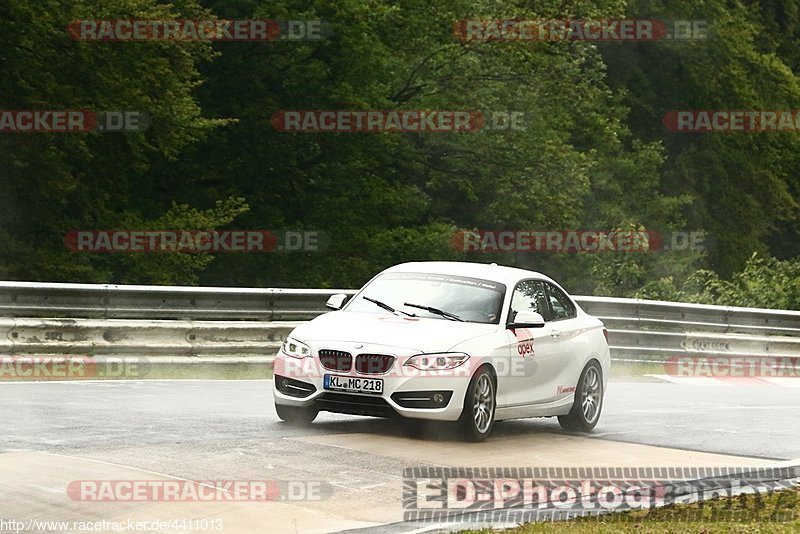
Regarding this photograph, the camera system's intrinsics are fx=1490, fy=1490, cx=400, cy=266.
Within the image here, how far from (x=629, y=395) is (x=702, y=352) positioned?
19.6 feet

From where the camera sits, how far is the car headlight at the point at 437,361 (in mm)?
12133

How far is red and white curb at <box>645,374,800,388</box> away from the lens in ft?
71.5

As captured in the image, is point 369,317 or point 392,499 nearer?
point 392,499

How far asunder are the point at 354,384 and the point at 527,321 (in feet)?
5.86

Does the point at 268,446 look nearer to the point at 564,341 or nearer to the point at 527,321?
the point at 527,321

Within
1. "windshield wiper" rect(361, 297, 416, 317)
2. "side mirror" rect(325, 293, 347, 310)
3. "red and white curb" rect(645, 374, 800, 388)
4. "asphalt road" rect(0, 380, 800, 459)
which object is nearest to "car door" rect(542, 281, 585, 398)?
"asphalt road" rect(0, 380, 800, 459)

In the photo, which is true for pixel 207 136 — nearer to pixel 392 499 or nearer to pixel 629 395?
pixel 629 395

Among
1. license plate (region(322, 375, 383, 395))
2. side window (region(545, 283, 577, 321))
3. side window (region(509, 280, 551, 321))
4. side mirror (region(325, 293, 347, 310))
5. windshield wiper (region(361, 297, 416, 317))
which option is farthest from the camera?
side window (region(545, 283, 577, 321))

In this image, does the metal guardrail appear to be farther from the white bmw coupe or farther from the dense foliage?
the dense foliage

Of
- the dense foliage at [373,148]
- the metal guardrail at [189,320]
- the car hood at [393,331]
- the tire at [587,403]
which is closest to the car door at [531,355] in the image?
the car hood at [393,331]

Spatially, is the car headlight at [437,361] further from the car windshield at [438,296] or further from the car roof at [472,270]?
the car roof at [472,270]

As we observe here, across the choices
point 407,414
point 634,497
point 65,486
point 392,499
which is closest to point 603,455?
point 407,414

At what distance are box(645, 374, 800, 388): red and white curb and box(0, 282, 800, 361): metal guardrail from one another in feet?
2.55

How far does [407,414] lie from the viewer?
39.8 ft
